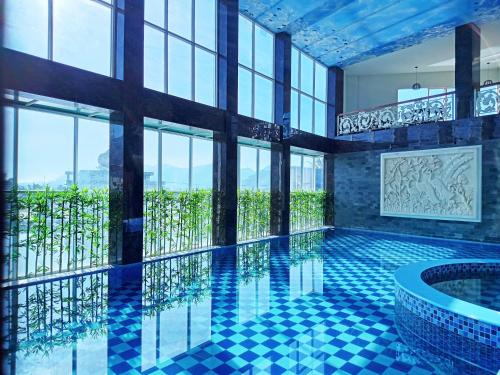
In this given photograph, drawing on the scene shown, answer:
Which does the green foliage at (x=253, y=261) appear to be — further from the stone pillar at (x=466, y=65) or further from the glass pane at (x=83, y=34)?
the stone pillar at (x=466, y=65)

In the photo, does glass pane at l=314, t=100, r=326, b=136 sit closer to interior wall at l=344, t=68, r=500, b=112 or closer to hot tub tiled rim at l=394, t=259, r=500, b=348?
interior wall at l=344, t=68, r=500, b=112

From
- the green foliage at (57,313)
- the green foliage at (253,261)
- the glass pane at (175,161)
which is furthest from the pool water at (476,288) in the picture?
the glass pane at (175,161)

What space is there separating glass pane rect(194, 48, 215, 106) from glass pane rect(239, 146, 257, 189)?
7.46 feet

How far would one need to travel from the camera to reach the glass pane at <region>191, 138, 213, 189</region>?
9094 mm

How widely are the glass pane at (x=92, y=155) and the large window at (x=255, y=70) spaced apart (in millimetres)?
4137

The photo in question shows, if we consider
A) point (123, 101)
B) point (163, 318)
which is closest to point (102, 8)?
point (123, 101)

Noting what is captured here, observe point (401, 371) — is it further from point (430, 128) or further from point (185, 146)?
point (430, 128)

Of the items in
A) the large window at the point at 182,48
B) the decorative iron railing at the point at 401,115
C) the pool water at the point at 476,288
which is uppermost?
the large window at the point at 182,48

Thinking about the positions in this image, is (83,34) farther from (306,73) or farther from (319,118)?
(319,118)

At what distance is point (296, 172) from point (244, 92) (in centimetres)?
390

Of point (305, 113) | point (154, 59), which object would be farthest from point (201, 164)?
point (305, 113)

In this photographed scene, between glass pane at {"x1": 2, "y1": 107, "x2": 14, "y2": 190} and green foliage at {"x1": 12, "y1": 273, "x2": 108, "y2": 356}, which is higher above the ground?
glass pane at {"x1": 2, "y1": 107, "x2": 14, "y2": 190}

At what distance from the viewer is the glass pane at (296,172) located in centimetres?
1223

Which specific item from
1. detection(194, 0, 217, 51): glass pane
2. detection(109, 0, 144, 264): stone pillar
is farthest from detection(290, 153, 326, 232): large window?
detection(109, 0, 144, 264): stone pillar
